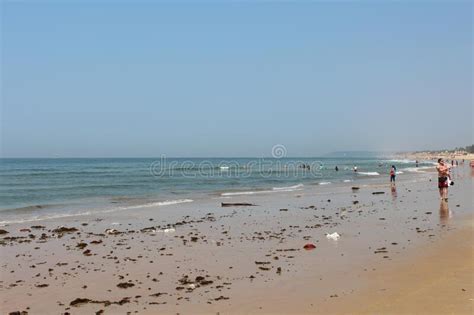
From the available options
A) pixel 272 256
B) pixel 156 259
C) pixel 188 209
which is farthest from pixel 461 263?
pixel 188 209

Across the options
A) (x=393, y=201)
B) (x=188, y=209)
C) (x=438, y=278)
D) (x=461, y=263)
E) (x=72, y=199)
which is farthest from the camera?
(x=72, y=199)

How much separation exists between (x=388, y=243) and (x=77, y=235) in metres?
9.98

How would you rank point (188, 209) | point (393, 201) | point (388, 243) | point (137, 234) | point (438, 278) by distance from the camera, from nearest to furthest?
point (438, 278) → point (388, 243) → point (137, 234) → point (188, 209) → point (393, 201)

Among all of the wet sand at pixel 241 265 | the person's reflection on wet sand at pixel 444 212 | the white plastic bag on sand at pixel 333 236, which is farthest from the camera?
the person's reflection on wet sand at pixel 444 212

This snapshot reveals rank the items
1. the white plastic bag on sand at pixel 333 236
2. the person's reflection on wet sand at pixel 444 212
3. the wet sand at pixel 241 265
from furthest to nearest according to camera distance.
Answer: the person's reflection on wet sand at pixel 444 212
the white plastic bag on sand at pixel 333 236
the wet sand at pixel 241 265

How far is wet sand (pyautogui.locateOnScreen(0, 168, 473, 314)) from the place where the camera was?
812cm

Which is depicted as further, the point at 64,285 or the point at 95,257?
the point at 95,257

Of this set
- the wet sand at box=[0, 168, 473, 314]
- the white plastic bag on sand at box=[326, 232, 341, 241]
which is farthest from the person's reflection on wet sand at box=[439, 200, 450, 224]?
the white plastic bag on sand at box=[326, 232, 341, 241]

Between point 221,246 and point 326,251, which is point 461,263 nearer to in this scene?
point 326,251

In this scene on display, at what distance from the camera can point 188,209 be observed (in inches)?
973

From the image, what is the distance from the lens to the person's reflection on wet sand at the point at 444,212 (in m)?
17.5

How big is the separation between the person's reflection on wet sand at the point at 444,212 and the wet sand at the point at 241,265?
0.10 meters

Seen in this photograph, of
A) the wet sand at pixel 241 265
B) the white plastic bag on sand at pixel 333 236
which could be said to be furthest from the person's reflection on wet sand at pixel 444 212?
the white plastic bag on sand at pixel 333 236

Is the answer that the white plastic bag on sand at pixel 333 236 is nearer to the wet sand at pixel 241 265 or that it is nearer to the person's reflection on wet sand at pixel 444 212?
the wet sand at pixel 241 265
